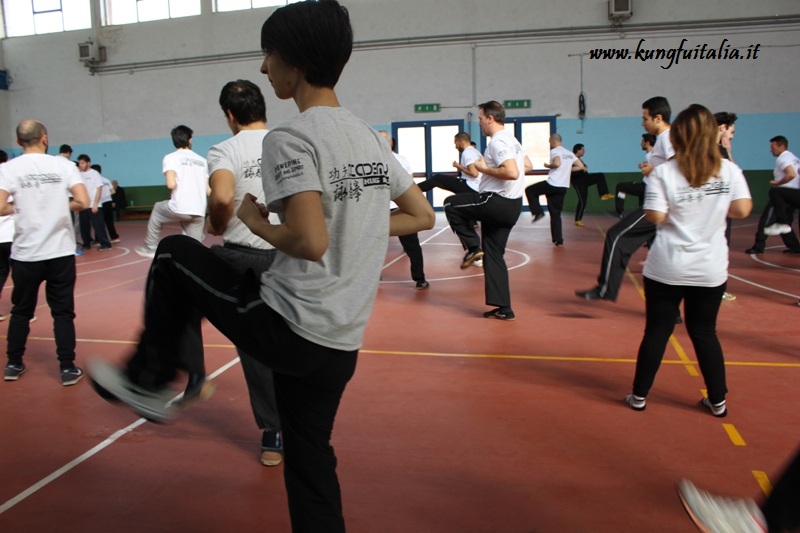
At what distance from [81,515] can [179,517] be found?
416 mm

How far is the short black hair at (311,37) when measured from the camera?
1615mm

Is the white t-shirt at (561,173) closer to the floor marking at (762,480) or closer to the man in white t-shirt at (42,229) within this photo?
the man in white t-shirt at (42,229)

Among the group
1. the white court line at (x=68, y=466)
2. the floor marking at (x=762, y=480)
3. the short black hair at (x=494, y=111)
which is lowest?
the floor marking at (x=762, y=480)

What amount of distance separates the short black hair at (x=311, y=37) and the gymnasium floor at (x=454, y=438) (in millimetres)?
1735

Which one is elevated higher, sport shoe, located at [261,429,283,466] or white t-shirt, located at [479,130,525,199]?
white t-shirt, located at [479,130,525,199]

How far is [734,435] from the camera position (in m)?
3.22

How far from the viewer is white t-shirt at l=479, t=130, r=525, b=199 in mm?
5438

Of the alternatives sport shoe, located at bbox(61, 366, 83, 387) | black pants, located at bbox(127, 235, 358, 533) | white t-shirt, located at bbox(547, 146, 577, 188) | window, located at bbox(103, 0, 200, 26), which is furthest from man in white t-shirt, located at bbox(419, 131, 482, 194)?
window, located at bbox(103, 0, 200, 26)

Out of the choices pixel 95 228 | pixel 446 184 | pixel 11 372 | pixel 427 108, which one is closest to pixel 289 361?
pixel 11 372

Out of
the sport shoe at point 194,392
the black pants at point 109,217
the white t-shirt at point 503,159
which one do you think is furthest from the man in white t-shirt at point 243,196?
the black pants at point 109,217

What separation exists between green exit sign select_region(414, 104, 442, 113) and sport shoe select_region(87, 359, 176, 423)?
1682cm

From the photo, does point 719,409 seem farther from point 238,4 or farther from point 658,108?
point 238,4

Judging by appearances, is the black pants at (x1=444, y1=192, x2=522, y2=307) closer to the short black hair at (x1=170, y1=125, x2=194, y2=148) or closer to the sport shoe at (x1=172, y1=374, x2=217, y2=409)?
the short black hair at (x1=170, y1=125, x2=194, y2=148)

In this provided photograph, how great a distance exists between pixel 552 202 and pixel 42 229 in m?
8.73
